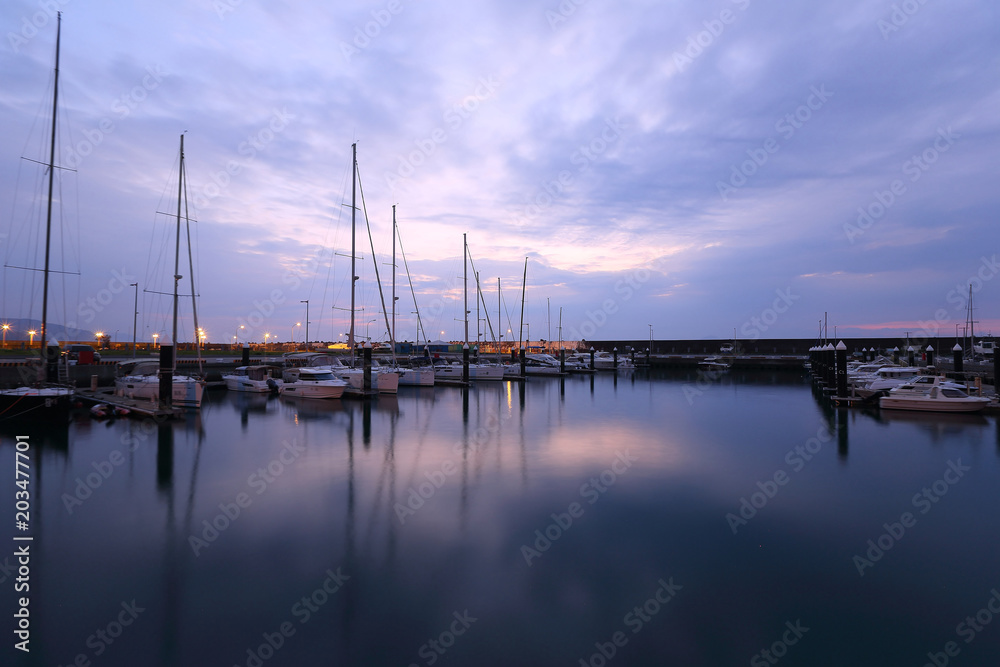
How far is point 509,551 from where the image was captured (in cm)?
802

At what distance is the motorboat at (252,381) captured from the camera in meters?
30.9

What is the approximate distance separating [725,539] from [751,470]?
546 cm

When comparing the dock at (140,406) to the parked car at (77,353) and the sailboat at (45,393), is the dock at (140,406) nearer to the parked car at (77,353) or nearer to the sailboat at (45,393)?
the sailboat at (45,393)

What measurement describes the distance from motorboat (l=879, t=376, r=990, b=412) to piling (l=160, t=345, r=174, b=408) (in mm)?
29450

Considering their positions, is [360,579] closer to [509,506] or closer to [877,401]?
[509,506]

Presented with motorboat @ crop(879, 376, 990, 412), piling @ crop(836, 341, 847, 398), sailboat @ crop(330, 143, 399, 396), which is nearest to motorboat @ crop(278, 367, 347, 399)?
sailboat @ crop(330, 143, 399, 396)

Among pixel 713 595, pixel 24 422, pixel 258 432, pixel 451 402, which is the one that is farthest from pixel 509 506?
pixel 24 422

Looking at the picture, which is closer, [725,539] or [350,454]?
[725,539]

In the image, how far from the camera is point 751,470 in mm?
13227

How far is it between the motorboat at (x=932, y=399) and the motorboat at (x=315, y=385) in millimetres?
26014

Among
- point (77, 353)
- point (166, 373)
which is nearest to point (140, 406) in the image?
point (166, 373)

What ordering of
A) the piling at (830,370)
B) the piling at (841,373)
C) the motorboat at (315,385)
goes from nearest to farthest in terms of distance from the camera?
the piling at (841,373)
the motorboat at (315,385)
the piling at (830,370)

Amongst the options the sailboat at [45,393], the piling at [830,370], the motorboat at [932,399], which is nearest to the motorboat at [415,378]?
the sailboat at [45,393]

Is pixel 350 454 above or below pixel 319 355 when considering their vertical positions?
below
